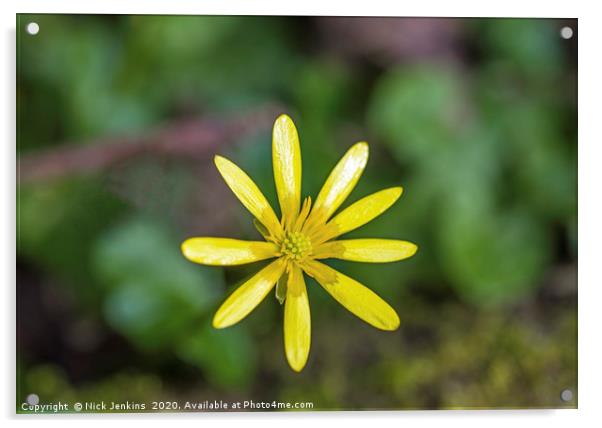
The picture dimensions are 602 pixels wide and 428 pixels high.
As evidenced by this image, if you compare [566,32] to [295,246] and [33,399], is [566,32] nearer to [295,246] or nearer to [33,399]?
[295,246]

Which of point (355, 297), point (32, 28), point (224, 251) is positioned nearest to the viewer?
point (224, 251)

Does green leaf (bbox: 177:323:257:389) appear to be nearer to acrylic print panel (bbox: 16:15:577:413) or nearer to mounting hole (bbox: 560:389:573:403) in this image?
acrylic print panel (bbox: 16:15:577:413)

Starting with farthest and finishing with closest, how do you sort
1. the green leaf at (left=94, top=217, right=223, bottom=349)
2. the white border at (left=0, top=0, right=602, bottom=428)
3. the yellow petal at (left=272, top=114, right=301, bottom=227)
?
the green leaf at (left=94, top=217, right=223, bottom=349), the white border at (left=0, top=0, right=602, bottom=428), the yellow petal at (left=272, top=114, right=301, bottom=227)

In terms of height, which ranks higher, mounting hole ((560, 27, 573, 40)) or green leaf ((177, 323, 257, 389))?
mounting hole ((560, 27, 573, 40))

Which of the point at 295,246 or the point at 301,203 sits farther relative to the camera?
the point at 301,203

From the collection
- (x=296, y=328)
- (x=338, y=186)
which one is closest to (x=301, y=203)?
(x=338, y=186)

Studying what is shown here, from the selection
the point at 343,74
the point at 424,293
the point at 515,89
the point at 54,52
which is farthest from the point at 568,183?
the point at 54,52

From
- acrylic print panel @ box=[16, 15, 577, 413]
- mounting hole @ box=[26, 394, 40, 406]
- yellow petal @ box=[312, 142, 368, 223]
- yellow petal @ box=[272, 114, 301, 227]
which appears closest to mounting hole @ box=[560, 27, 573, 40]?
acrylic print panel @ box=[16, 15, 577, 413]
